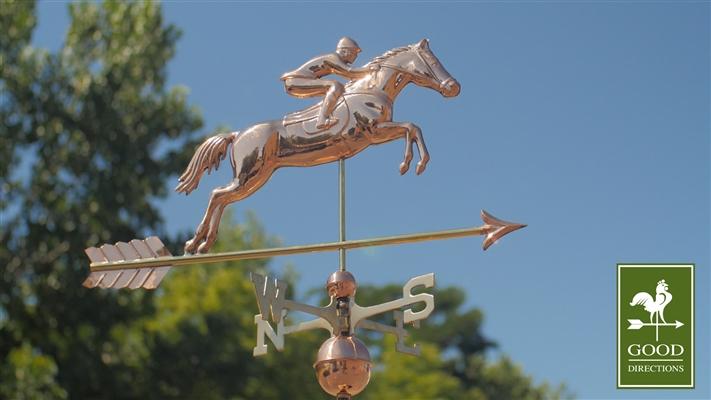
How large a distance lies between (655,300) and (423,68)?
316 centimetres

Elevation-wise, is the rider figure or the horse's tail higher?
the rider figure

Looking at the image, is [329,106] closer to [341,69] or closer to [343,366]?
[341,69]

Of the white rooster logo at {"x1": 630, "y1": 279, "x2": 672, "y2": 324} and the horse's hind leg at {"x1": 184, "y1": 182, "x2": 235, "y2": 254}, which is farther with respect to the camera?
the white rooster logo at {"x1": 630, "y1": 279, "x2": 672, "y2": 324}

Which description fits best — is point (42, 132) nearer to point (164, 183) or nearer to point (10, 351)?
point (164, 183)

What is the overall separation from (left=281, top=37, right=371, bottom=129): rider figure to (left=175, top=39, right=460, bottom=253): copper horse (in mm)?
43

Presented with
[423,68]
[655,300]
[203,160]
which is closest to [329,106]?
[423,68]

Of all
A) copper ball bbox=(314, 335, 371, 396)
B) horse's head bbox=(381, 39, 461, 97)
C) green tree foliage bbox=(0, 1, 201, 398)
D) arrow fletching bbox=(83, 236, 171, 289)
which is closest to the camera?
copper ball bbox=(314, 335, 371, 396)

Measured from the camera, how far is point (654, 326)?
6.09 m

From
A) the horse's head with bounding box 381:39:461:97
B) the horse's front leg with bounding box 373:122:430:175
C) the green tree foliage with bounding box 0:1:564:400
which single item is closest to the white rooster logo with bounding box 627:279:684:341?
the horse's head with bounding box 381:39:461:97

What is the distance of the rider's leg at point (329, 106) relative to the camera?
3.08 metres

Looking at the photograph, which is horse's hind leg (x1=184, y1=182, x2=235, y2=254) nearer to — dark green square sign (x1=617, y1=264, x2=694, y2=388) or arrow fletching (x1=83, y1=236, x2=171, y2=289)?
arrow fletching (x1=83, y1=236, x2=171, y2=289)

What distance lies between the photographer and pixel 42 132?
12609 millimetres

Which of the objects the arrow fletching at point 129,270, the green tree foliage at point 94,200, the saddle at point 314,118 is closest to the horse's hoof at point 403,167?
the saddle at point 314,118

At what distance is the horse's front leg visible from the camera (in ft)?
9.89
